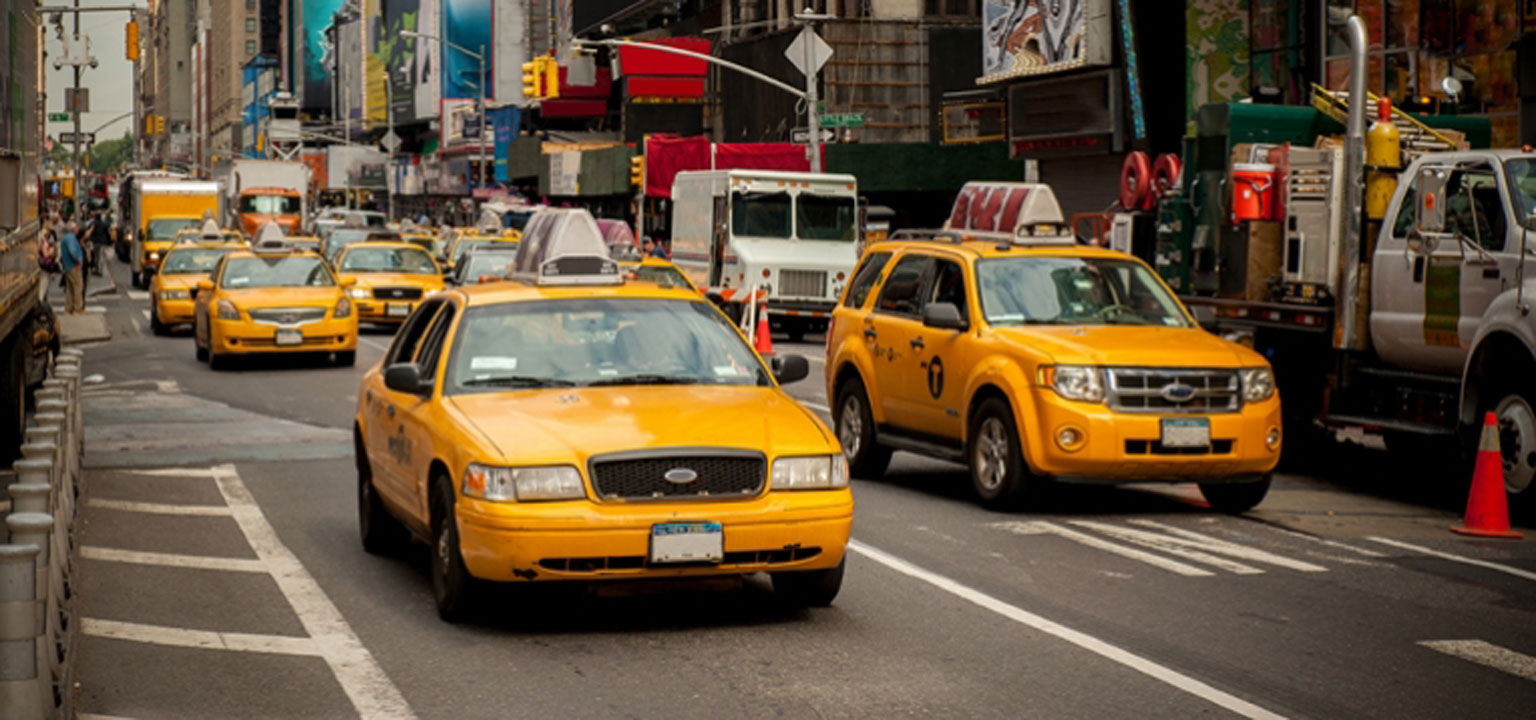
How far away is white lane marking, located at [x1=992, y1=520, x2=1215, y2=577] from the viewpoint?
36.1 feet

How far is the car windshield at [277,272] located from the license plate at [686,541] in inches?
809

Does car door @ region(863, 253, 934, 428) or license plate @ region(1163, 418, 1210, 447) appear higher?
car door @ region(863, 253, 934, 428)

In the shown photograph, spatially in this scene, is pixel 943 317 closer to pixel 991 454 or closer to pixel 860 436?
pixel 991 454

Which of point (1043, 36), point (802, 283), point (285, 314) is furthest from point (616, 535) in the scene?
point (1043, 36)

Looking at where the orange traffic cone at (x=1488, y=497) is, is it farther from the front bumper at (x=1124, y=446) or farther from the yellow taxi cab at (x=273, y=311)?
the yellow taxi cab at (x=273, y=311)

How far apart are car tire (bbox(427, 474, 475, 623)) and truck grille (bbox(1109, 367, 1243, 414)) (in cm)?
487

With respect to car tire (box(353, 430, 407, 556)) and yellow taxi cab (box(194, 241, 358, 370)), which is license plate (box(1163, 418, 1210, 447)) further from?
yellow taxi cab (box(194, 241, 358, 370))

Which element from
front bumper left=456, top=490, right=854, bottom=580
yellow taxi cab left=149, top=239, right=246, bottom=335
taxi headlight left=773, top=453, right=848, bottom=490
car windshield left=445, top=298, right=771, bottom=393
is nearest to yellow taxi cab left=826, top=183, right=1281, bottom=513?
car windshield left=445, top=298, right=771, bottom=393

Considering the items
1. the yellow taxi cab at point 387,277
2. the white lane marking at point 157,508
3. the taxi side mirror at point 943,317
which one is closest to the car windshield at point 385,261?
the yellow taxi cab at point 387,277

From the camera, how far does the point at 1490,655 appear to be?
8.80 metres

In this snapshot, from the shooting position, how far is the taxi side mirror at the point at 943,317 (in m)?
13.5

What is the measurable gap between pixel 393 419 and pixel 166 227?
4973cm

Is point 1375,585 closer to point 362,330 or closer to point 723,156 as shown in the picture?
point 362,330

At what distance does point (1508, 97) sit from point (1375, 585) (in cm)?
1732
